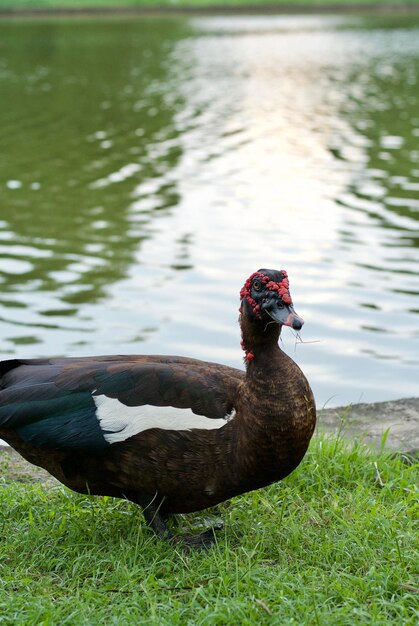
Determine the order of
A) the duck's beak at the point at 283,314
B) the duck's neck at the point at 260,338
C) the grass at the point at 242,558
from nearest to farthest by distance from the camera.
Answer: the grass at the point at 242,558 < the duck's beak at the point at 283,314 < the duck's neck at the point at 260,338

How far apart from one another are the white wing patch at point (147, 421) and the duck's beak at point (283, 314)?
17.3 inches

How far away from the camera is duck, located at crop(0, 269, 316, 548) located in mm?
3840

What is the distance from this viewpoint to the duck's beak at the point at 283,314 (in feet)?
12.2

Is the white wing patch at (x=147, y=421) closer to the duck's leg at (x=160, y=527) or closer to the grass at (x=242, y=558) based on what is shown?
the duck's leg at (x=160, y=527)

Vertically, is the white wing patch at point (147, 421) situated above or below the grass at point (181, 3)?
above

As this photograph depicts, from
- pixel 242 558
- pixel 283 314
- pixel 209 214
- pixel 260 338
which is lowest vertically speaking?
pixel 209 214

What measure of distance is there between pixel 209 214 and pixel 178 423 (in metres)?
7.13

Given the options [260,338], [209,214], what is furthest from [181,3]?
[260,338]

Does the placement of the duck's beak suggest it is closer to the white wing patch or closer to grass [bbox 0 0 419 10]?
the white wing patch

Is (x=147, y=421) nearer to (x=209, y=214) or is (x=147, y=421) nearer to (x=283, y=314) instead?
(x=283, y=314)

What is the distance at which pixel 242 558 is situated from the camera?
3.89 meters

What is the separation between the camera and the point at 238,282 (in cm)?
870

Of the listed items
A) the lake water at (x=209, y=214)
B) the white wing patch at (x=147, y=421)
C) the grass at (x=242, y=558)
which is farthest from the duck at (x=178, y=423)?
the lake water at (x=209, y=214)

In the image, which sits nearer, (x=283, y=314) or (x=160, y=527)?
(x=283, y=314)
